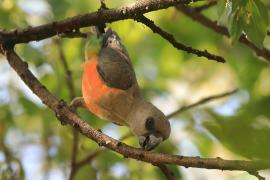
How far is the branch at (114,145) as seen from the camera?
2455mm

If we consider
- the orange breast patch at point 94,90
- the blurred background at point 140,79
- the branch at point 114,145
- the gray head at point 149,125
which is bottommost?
the blurred background at point 140,79

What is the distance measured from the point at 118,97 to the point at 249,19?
1525 millimetres

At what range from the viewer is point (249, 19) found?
2.95 meters

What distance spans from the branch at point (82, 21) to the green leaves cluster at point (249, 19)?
0.36m

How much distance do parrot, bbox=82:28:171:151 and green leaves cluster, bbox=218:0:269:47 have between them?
1224 mm

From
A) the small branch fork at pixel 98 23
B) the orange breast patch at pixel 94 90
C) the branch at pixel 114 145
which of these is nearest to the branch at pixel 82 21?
the small branch fork at pixel 98 23

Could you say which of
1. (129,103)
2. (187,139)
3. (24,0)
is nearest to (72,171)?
(129,103)

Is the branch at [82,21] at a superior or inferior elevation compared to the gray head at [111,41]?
superior

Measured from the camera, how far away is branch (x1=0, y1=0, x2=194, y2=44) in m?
2.76

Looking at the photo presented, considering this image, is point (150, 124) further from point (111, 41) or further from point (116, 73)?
point (111, 41)

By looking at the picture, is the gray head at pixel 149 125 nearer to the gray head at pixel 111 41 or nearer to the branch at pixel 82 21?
the gray head at pixel 111 41

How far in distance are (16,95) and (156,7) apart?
12.9 ft

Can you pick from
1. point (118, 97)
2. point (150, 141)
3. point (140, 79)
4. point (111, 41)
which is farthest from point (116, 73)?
point (140, 79)

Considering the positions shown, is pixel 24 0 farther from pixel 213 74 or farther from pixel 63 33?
pixel 63 33
